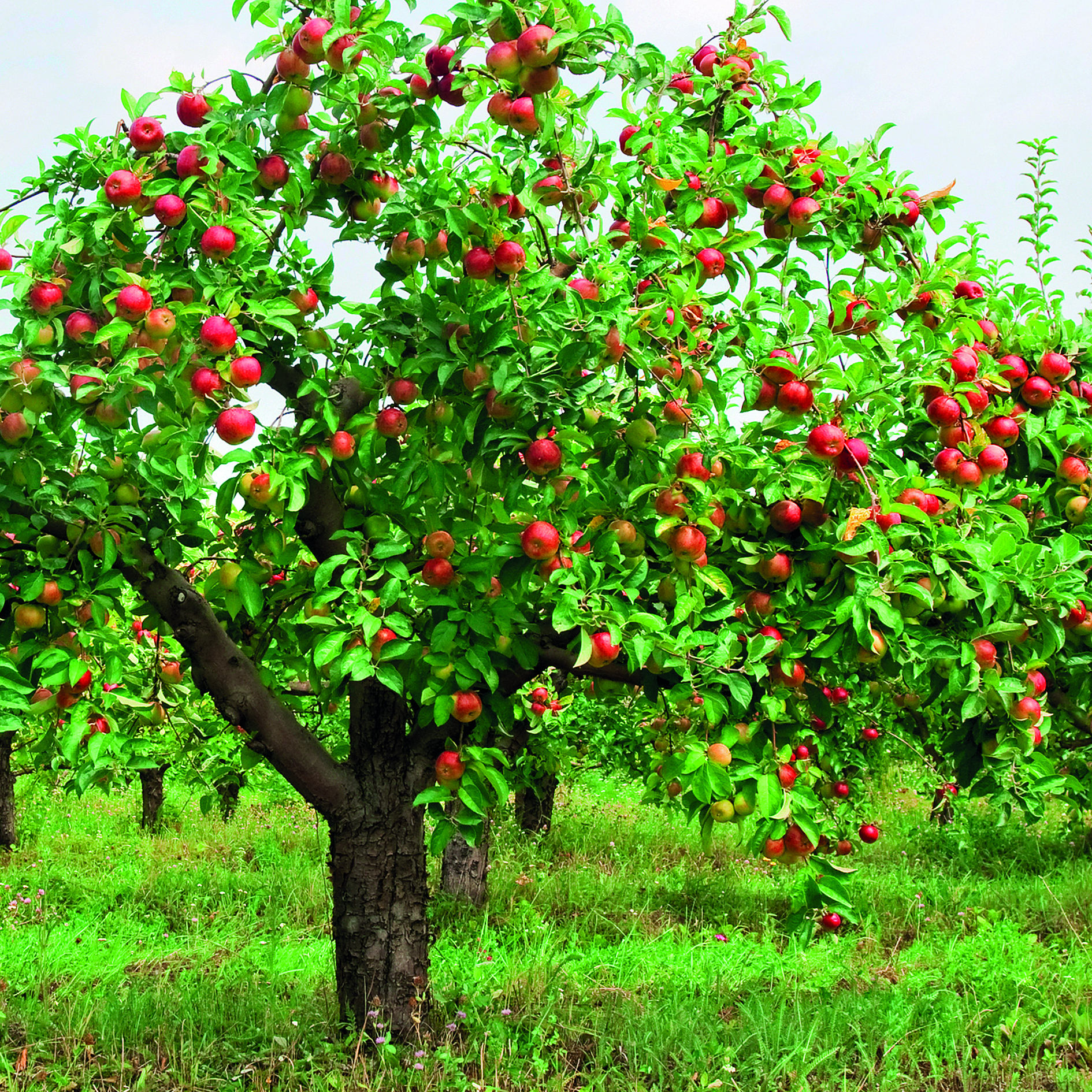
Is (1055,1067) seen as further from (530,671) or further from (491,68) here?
(491,68)

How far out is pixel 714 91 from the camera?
123 inches

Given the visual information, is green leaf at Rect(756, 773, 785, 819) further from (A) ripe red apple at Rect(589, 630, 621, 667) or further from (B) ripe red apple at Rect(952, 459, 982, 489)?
(B) ripe red apple at Rect(952, 459, 982, 489)

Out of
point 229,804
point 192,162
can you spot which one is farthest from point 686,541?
point 229,804

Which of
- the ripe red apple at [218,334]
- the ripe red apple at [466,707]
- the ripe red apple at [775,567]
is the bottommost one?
the ripe red apple at [466,707]

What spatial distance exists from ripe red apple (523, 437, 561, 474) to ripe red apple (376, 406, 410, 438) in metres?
0.60

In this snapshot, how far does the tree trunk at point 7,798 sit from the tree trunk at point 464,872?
416 cm

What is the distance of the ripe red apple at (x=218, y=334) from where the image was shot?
8.81 ft

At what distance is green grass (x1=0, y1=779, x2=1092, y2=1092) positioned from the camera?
3.87 m

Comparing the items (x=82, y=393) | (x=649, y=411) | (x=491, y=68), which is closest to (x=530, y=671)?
(x=649, y=411)

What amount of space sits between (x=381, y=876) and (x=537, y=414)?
6.80 feet

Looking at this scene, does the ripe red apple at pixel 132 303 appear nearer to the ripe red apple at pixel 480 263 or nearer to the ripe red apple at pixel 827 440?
the ripe red apple at pixel 480 263

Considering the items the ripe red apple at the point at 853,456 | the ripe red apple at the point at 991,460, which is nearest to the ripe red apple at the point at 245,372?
the ripe red apple at the point at 853,456

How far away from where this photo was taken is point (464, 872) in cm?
702

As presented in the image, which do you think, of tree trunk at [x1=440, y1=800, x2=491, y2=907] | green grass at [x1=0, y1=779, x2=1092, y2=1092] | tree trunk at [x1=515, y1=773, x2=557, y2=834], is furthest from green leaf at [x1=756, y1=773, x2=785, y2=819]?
tree trunk at [x1=515, y1=773, x2=557, y2=834]
